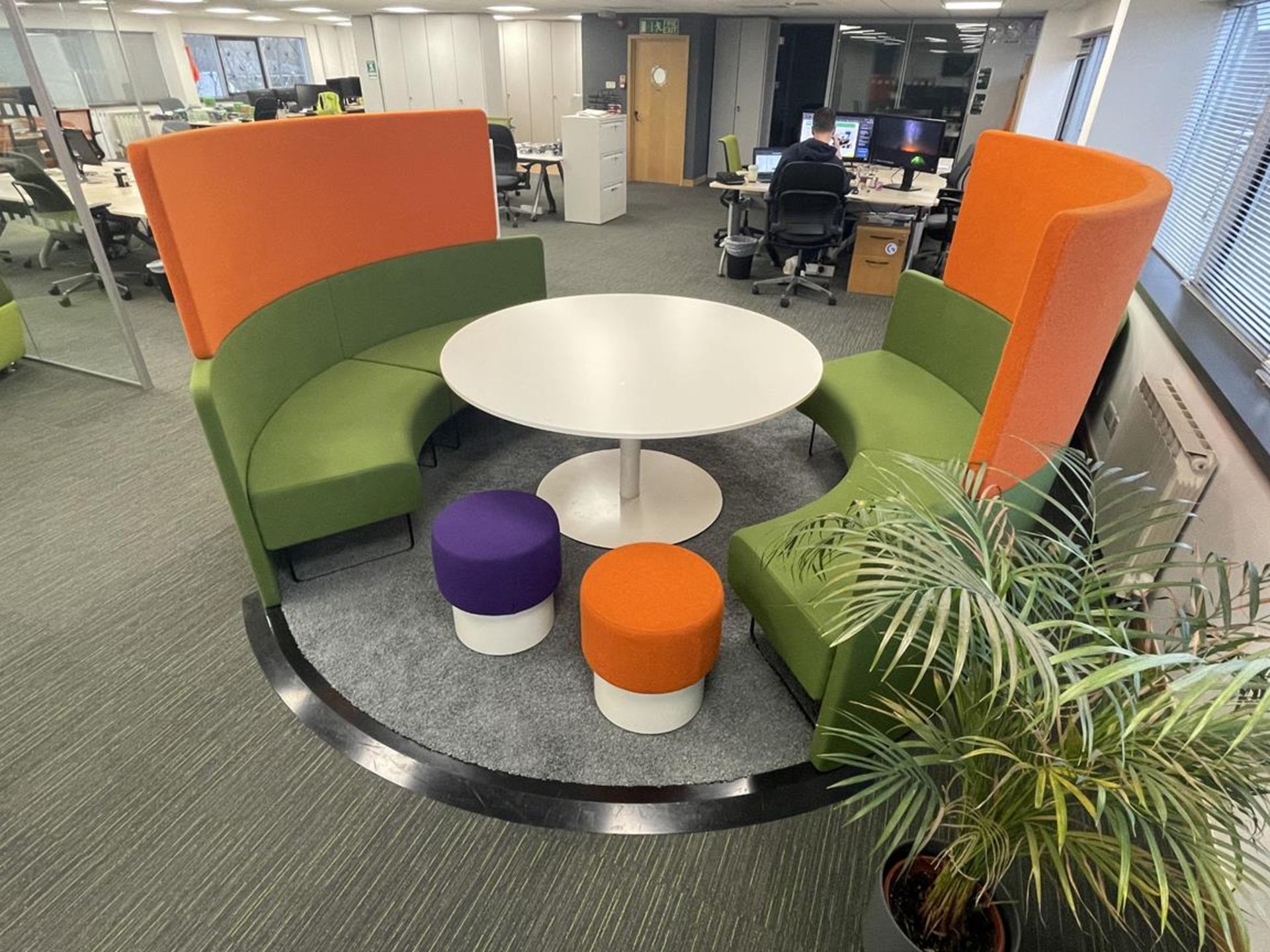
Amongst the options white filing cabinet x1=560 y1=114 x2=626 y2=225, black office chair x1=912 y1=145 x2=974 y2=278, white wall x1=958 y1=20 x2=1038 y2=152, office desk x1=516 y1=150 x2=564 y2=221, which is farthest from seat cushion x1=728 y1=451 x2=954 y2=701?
white wall x1=958 y1=20 x2=1038 y2=152

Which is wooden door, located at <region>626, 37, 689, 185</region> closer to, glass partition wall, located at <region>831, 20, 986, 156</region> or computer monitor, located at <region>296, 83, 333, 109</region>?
glass partition wall, located at <region>831, 20, 986, 156</region>

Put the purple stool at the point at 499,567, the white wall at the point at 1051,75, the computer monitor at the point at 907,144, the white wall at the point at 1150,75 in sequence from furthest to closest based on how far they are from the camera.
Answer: the white wall at the point at 1051,75
the computer monitor at the point at 907,144
the white wall at the point at 1150,75
the purple stool at the point at 499,567

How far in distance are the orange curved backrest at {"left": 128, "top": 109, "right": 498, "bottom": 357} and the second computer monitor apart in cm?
392

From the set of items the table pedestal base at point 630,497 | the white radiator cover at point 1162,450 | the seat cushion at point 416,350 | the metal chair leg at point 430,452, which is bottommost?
the metal chair leg at point 430,452

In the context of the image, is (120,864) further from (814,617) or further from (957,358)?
(957,358)

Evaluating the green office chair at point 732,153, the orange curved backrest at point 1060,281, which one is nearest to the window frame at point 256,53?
the green office chair at point 732,153

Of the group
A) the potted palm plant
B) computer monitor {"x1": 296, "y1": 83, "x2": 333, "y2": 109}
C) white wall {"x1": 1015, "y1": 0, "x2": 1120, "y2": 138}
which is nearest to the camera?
the potted palm plant

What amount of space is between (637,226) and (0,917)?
7.48m

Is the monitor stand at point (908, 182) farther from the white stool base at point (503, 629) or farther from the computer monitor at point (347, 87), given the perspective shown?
the computer monitor at point (347, 87)

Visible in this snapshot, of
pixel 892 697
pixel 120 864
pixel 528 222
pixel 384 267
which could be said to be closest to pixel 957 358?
pixel 892 697

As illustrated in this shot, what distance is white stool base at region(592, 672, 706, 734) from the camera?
6.54 ft

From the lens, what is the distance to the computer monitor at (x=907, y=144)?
18.9ft

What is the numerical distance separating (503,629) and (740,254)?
4598mm

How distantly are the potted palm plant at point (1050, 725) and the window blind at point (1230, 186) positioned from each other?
1800mm
